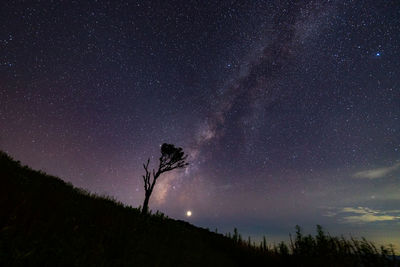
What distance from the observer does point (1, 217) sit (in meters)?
2.76

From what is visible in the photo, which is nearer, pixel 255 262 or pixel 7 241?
pixel 7 241

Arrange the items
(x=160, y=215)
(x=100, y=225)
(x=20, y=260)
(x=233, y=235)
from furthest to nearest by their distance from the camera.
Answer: (x=160, y=215) < (x=233, y=235) < (x=100, y=225) < (x=20, y=260)

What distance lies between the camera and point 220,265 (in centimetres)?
506

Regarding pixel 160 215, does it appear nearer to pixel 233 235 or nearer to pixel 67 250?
pixel 233 235

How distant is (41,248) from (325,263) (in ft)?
18.9

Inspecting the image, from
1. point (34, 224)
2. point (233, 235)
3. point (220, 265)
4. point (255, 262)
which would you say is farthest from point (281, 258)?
point (34, 224)

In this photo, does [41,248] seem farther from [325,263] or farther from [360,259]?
[360,259]

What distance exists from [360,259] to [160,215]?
719 centimetres

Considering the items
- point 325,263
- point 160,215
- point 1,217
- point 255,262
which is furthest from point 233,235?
point 1,217

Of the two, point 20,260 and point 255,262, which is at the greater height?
point 255,262

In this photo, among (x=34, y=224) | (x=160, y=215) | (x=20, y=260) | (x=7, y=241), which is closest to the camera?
(x=20, y=260)

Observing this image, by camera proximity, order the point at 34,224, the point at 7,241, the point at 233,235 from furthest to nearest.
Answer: the point at 233,235, the point at 34,224, the point at 7,241

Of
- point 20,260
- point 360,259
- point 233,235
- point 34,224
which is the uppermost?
point 233,235

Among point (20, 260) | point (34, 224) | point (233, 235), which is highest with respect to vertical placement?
point (233, 235)
